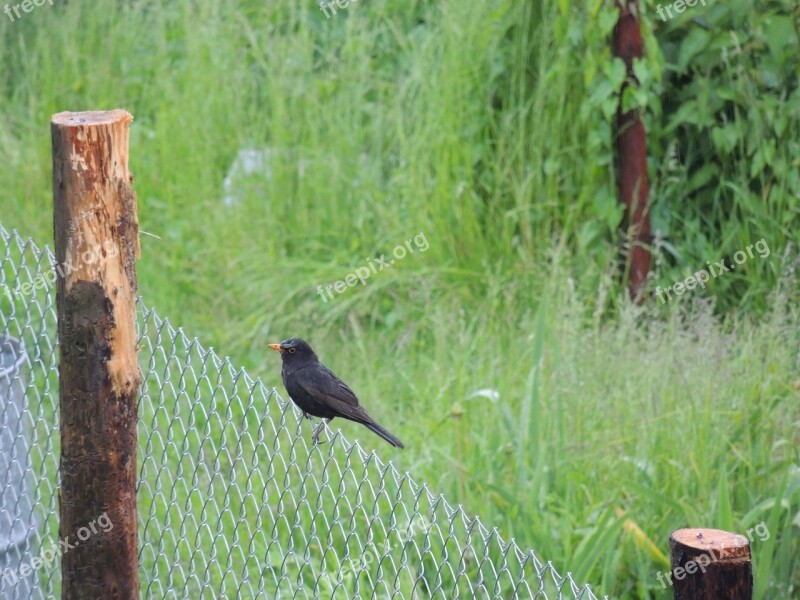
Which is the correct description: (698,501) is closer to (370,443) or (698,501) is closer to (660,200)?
(370,443)

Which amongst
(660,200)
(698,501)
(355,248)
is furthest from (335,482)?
(660,200)

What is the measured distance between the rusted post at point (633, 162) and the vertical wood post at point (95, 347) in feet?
11.3

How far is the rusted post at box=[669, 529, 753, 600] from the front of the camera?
192cm

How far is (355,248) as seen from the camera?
6137mm

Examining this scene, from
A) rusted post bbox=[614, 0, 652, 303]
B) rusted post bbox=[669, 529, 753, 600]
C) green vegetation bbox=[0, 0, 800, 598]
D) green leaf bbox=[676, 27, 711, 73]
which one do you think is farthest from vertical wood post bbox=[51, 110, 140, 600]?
green leaf bbox=[676, 27, 711, 73]

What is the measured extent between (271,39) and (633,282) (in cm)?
308

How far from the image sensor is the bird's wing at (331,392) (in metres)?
3.29

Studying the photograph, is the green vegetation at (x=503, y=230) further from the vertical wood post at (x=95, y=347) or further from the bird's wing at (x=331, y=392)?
the vertical wood post at (x=95, y=347)

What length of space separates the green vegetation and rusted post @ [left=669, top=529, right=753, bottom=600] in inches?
60.8

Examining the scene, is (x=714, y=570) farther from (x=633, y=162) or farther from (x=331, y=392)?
(x=633, y=162)

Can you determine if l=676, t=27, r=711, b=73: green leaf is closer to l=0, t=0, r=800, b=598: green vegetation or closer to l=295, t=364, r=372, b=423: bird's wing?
l=0, t=0, r=800, b=598: green vegetation

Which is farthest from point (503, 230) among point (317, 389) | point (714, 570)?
point (714, 570)

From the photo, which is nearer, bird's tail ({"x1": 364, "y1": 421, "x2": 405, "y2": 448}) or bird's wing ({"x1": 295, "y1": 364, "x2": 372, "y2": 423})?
bird's tail ({"x1": 364, "y1": 421, "x2": 405, "y2": 448})

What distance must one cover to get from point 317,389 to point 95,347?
0.96 m
